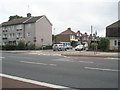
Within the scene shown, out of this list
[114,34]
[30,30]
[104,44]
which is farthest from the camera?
[30,30]

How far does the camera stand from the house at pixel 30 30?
5734cm

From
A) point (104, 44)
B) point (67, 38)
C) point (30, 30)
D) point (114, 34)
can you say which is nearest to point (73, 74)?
point (104, 44)

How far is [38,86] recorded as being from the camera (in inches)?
271

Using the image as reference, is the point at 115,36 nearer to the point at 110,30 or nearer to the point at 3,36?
the point at 110,30

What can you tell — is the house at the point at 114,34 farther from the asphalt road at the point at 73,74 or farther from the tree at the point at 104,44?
the asphalt road at the point at 73,74

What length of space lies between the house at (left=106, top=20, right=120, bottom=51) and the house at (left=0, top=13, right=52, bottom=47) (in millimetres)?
21600

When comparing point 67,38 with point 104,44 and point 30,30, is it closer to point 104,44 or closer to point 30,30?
point 30,30

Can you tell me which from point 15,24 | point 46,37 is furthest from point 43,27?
point 15,24

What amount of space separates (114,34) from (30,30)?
27.5m

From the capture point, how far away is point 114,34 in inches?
1596

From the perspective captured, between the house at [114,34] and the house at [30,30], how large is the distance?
21.6 metres

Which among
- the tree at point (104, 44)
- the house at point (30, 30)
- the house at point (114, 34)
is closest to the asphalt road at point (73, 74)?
the tree at point (104, 44)

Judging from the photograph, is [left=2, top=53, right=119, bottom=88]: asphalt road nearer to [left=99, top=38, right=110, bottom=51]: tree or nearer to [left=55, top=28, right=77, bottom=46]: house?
[left=99, top=38, right=110, bottom=51]: tree

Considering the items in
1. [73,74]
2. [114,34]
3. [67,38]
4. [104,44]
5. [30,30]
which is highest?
[30,30]
